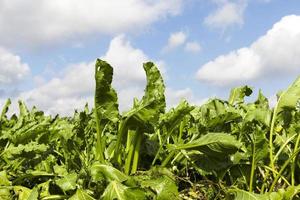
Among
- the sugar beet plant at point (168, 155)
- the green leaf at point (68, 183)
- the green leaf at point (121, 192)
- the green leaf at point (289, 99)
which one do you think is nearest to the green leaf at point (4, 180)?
the sugar beet plant at point (168, 155)

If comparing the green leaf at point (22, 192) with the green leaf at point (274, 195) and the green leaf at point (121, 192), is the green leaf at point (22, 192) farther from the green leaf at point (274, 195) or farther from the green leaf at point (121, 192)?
the green leaf at point (274, 195)

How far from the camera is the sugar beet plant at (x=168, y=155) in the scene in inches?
101

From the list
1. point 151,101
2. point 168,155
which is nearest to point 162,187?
point 168,155

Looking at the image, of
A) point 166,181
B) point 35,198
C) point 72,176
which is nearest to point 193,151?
point 166,181

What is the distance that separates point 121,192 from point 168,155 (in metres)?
0.44

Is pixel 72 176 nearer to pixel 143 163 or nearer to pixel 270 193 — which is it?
pixel 143 163

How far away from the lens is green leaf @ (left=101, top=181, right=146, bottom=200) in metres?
2.41

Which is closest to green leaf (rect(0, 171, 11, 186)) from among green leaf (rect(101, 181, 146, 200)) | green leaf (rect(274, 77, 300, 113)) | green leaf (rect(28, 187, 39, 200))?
green leaf (rect(28, 187, 39, 200))

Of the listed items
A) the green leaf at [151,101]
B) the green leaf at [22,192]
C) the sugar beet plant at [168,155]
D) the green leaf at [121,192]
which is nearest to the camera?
the green leaf at [121,192]

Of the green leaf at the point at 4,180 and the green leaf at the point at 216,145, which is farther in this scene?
the green leaf at the point at 4,180

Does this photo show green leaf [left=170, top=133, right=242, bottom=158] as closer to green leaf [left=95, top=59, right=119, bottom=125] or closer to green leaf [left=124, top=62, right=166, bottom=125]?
green leaf [left=124, top=62, right=166, bottom=125]

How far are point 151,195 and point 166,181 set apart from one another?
0.10 meters

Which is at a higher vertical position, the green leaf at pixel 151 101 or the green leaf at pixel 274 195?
the green leaf at pixel 151 101

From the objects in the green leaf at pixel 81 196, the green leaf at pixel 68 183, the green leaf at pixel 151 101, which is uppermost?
the green leaf at pixel 151 101
